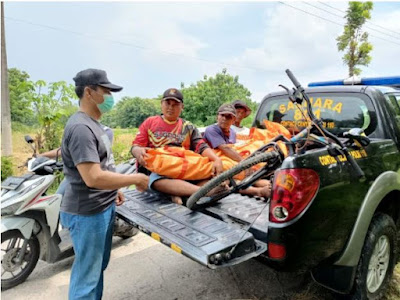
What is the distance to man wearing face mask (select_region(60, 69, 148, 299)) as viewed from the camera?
2033mm

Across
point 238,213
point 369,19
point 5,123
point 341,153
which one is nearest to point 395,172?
point 341,153

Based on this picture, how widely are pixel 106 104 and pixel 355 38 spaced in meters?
24.3

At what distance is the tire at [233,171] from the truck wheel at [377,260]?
3.26 feet

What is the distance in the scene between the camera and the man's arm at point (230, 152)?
134 inches

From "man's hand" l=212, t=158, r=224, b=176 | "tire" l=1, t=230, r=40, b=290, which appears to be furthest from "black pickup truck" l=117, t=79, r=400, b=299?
"tire" l=1, t=230, r=40, b=290

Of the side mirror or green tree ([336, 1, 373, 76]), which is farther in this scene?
green tree ([336, 1, 373, 76])

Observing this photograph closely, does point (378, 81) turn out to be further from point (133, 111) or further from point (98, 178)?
point (133, 111)

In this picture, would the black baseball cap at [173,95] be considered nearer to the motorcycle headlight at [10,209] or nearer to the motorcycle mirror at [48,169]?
the motorcycle mirror at [48,169]

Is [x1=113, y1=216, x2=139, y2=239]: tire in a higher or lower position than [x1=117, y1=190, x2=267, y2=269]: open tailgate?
lower

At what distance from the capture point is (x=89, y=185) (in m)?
2.00

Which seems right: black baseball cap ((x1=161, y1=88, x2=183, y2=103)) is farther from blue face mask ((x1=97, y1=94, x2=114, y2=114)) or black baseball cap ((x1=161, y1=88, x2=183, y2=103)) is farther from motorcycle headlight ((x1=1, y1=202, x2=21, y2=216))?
motorcycle headlight ((x1=1, y1=202, x2=21, y2=216))

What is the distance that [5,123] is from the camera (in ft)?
25.3

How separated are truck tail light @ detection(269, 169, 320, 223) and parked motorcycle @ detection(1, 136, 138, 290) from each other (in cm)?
238

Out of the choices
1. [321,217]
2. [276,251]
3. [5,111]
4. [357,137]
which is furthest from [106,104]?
[5,111]
